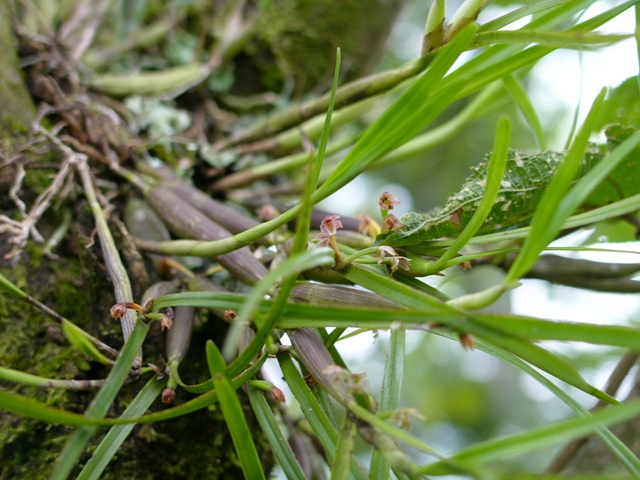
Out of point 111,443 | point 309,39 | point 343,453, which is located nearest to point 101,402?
point 111,443

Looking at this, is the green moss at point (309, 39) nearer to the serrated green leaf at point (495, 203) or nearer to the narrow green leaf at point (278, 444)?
the serrated green leaf at point (495, 203)

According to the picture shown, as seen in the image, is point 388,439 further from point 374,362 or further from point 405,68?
point 374,362

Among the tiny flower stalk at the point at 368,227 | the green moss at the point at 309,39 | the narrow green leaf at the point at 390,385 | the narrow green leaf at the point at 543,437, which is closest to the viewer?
the narrow green leaf at the point at 543,437

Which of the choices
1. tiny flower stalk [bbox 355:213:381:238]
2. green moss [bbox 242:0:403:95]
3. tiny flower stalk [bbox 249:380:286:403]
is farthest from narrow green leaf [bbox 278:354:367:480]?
green moss [bbox 242:0:403:95]

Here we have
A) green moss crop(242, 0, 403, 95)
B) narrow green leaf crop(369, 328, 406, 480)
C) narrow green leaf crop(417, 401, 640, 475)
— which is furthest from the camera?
green moss crop(242, 0, 403, 95)

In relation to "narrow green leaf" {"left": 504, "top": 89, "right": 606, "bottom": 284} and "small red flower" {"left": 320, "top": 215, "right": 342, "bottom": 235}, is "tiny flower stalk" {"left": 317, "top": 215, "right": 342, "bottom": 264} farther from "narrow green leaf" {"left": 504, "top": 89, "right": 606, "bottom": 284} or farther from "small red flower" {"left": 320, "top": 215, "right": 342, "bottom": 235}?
"narrow green leaf" {"left": 504, "top": 89, "right": 606, "bottom": 284}

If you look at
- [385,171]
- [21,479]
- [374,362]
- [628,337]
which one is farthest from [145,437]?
[374,362]

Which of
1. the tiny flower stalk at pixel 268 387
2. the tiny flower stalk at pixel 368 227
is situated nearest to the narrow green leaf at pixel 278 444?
the tiny flower stalk at pixel 268 387
